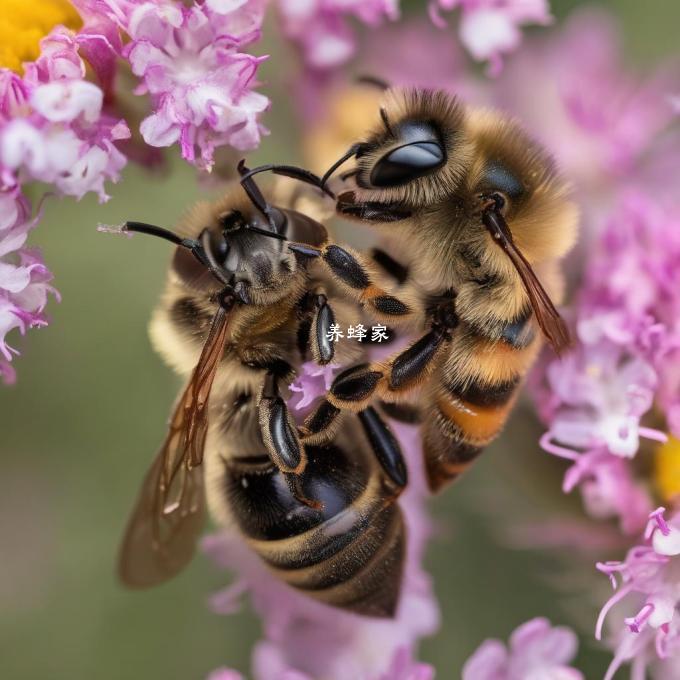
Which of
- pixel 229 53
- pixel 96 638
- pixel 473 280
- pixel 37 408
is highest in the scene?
pixel 229 53

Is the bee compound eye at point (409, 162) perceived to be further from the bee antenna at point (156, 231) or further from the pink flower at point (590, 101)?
the pink flower at point (590, 101)

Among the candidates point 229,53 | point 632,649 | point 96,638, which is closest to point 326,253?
point 229,53

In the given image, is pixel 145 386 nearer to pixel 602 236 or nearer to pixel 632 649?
pixel 602 236

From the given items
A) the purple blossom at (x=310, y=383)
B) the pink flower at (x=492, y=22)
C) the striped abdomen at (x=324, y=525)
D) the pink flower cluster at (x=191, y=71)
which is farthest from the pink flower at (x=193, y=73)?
the pink flower at (x=492, y=22)

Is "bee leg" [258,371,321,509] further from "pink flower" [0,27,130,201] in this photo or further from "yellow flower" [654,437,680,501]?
"yellow flower" [654,437,680,501]

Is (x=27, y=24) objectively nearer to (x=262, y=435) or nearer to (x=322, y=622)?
(x=262, y=435)
